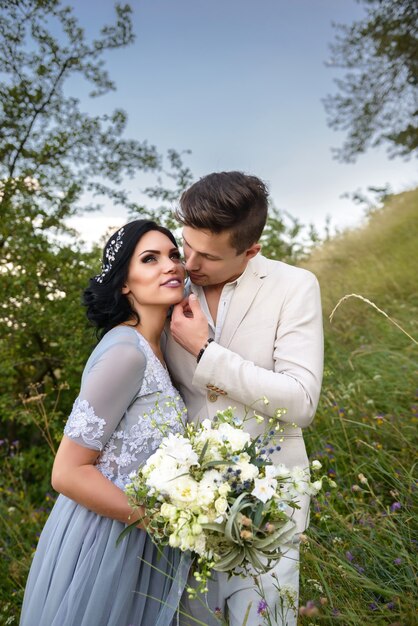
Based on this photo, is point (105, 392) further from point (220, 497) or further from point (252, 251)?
point (252, 251)

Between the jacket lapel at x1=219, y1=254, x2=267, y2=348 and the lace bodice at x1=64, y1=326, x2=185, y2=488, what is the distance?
379 millimetres

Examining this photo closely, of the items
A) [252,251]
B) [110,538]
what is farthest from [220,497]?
[252,251]

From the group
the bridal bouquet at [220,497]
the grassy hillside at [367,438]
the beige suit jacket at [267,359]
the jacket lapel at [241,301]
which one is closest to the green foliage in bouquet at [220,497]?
the bridal bouquet at [220,497]

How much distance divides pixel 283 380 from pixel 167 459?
31.3 inches

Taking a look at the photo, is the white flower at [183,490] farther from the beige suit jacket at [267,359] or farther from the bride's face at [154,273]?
the bride's face at [154,273]

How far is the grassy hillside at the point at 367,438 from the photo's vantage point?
2.41m

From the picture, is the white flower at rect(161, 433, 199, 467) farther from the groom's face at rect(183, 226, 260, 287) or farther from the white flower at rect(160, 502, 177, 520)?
the groom's face at rect(183, 226, 260, 287)

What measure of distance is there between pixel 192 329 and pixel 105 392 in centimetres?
50

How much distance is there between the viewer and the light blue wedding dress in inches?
102

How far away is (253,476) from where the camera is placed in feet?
6.36

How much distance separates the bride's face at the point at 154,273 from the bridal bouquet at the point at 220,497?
1079mm

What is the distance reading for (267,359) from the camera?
286cm

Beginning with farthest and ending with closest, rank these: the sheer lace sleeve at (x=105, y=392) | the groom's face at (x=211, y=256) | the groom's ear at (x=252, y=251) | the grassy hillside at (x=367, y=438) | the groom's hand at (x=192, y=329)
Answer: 1. the groom's ear at (x=252, y=251)
2. the groom's face at (x=211, y=256)
3. the groom's hand at (x=192, y=329)
4. the sheer lace sleeve at (x=105, y=392)
5. the grassy hillside at (x=367, y=438)

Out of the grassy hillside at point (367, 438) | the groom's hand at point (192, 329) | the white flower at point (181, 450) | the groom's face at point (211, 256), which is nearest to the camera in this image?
the white flower at point (181, 450)
